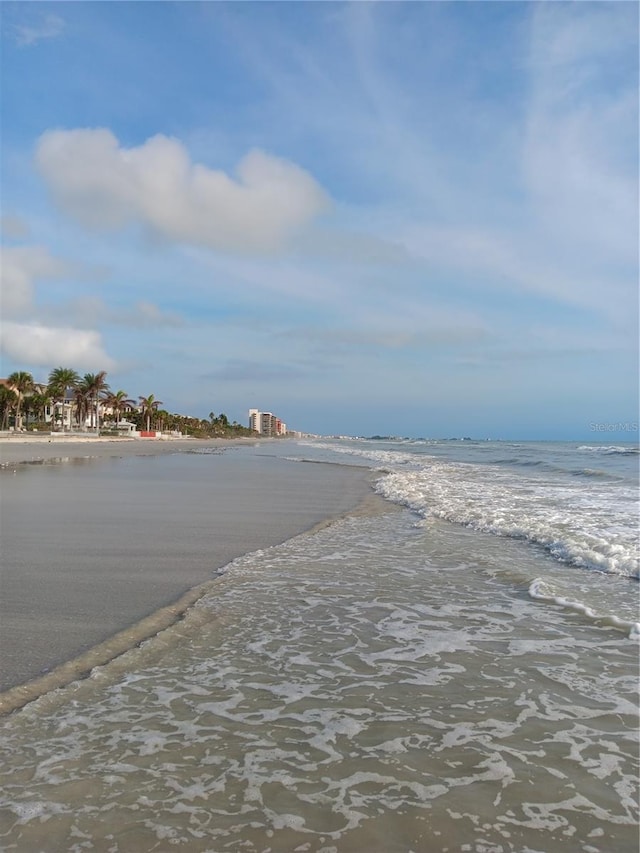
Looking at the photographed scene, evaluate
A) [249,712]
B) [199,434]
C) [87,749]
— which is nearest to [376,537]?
[249,712]

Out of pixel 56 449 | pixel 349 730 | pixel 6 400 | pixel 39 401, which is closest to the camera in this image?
pixel 349 730

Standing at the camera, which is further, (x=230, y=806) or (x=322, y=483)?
(x=322, y=483)

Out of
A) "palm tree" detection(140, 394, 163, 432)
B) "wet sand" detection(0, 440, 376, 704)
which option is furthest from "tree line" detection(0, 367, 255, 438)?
"wet sand" detection(0, 440, 376, 704)

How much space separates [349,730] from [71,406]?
9795 centimetres

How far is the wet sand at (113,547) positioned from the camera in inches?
197

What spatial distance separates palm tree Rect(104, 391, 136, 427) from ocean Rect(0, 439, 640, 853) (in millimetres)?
114814

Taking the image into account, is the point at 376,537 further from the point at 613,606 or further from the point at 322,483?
the point at 322,483

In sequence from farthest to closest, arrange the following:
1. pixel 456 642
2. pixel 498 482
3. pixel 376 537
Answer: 1. pixel 498 482
2. pixel 376 537
3. pixel 456 642

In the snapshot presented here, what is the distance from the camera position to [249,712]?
3.67 m

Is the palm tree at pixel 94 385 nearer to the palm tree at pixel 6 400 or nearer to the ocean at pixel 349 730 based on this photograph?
the palm tree at pixel 6 400

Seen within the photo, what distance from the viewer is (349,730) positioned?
3494 mm

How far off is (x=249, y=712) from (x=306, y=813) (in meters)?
0.99

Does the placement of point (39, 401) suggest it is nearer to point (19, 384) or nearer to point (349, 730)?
point (19, 384)

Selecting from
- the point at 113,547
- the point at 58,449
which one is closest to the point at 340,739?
the point at 113,547
